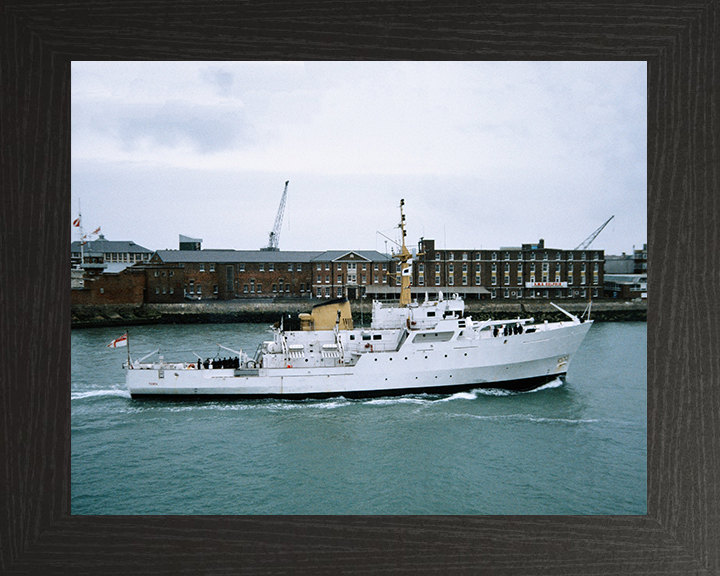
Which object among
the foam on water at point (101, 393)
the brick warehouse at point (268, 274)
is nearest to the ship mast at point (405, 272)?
the brick warehouse at point (268, 274)

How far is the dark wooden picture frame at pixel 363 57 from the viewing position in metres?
2.09

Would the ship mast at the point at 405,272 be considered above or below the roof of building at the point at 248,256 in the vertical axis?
below

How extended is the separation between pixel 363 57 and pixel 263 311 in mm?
9350

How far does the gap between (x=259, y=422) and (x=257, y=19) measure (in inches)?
190

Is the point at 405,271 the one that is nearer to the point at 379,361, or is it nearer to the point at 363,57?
the point at 379,361

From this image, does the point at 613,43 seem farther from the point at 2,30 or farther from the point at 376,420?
the point at 376,420

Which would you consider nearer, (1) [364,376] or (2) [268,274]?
(1) [364,376]

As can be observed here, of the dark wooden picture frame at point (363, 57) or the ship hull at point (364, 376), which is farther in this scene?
the ship hull at point (364, 376)

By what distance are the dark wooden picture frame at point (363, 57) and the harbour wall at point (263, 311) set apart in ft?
13.4

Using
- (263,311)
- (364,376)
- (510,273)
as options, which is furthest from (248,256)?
(510,273)

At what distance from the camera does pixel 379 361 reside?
7.05 meters

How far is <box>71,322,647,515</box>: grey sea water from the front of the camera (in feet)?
10.6

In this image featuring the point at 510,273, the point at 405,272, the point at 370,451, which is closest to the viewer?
the point at 370,451

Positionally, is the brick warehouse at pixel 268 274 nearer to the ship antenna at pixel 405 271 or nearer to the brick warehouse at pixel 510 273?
the ship antenna at pixel 405 271
